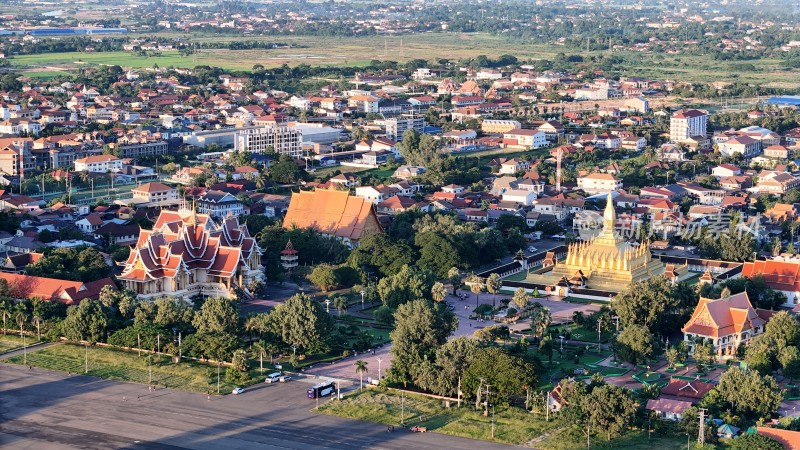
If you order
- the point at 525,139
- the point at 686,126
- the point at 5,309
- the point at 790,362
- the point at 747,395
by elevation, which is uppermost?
the point at 747,395

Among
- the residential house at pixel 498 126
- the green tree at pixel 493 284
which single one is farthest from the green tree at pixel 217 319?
the residential house at pixel 498 126

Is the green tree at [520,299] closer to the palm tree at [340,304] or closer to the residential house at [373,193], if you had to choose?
the palm tree at [340,304]

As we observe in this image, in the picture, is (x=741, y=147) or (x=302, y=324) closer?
(x=302, y=324)

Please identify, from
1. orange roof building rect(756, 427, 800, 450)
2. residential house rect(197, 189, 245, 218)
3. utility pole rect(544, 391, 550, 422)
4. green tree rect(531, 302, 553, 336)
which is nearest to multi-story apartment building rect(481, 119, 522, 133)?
residential house rect(197, 189, 245, 218)

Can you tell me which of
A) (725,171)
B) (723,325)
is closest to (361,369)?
(723,325)

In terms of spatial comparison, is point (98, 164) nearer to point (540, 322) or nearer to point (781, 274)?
point (540, 322)

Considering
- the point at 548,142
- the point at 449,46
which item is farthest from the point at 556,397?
the point at 449,46

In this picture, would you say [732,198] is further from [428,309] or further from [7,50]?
[7,50]
